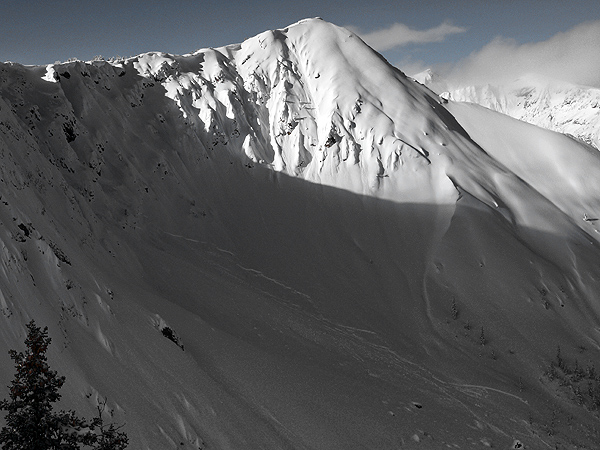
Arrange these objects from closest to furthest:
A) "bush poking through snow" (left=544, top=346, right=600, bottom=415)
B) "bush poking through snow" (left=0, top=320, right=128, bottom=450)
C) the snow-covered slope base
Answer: "bush poking through snow" (left=0, top=320, right=128, bottom=450) < the snow-covered slope base < "bush poking through snow" (left=544, top=346, right=600, bottom=415)

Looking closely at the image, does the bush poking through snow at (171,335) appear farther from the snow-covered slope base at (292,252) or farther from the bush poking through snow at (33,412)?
the bush poking through snow at (33,412)

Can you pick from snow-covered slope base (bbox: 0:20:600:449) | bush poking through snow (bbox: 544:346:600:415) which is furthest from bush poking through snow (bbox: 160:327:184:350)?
bush poking through snow (bbox: 544:346:600:415)

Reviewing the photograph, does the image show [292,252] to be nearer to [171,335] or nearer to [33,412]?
[171,335]

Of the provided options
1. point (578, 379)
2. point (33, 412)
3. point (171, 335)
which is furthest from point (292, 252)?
point (33, 412)

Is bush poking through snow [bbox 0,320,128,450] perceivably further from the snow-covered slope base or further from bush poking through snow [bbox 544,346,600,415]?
bush poking through snow [bbox 544,346,600,415]

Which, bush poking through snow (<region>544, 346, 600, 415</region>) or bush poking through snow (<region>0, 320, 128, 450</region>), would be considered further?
bush poking through snow (<region>544, 346, 600, 415</region>)

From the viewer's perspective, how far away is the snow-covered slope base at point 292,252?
1470 cm

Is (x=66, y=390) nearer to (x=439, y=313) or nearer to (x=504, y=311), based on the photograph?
(x=439, y=313)

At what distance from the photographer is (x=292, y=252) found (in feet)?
111

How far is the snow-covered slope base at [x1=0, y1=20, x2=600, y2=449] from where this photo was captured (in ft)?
48.2

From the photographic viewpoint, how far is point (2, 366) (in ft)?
32.5

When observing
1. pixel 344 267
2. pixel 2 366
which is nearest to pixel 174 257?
pixel 344 267

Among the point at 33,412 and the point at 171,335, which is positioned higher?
the point at 171,335

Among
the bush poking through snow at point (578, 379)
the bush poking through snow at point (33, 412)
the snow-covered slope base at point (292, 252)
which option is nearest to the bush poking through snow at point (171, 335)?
the snow-covered slope base at point (292, 252)
